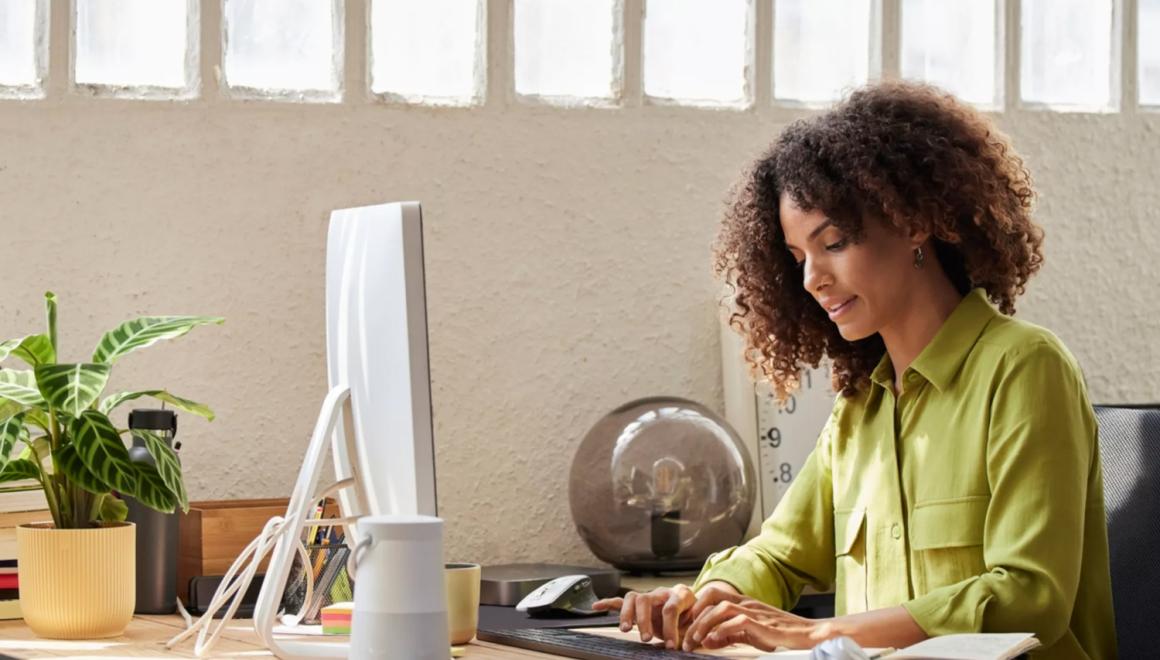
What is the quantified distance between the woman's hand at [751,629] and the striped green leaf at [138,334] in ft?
2.32

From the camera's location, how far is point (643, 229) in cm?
282

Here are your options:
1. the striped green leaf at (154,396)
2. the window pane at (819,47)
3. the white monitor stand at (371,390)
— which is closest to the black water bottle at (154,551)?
the striped green leaf at (154,396)

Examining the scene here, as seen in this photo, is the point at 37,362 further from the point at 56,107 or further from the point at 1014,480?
the point at 1014,480

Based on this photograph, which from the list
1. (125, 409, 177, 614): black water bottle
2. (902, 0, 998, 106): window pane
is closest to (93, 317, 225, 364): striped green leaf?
(125, 409, 177, 614): black water bottle

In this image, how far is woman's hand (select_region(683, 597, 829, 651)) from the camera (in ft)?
5.47

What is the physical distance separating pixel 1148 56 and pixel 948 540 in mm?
1682

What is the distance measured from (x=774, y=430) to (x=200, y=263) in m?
1.03

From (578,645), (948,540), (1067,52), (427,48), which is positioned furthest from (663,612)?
(1067,52)

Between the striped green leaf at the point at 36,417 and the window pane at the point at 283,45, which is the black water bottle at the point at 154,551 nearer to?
the striped green leaf at the point at 36,417

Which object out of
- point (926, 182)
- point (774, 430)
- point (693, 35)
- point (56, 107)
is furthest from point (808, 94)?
point (56, 107)

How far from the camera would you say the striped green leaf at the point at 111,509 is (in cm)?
195

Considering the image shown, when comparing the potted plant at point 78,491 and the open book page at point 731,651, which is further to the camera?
the potted plant at point 78,491

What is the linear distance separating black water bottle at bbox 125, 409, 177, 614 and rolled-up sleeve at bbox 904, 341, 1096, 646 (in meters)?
1.03

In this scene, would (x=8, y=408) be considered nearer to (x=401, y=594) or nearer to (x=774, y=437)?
(x=401, y=594)
